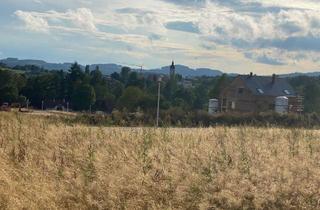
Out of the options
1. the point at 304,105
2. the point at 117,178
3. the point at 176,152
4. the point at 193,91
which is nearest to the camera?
the point at 117,178

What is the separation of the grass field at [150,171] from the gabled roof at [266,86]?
48613 millimetres

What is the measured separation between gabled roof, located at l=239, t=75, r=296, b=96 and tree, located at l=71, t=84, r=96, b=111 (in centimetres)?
1925

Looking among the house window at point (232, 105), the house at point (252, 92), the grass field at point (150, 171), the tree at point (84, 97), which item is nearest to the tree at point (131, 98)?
the tree at point (84, 97)

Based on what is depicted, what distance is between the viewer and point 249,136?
14.9m

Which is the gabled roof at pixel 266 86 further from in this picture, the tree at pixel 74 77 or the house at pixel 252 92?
the tree at pixel 74 77

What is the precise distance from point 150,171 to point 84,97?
46.3m

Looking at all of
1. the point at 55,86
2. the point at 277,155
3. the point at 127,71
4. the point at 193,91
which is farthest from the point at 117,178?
the point at 127,71

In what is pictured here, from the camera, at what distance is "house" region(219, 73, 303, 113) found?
60719mm

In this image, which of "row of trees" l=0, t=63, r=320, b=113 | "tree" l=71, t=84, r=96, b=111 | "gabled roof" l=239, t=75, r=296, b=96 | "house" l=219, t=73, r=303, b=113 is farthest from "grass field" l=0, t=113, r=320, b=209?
"gabled roof" l=239, t=75, r=296, b=96

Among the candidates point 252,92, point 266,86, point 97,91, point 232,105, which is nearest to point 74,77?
point 97,91

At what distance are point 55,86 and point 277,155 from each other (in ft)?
164

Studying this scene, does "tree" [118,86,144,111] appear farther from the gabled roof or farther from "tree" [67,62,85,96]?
the gabled roof

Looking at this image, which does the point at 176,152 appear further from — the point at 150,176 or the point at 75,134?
the point at 75,134

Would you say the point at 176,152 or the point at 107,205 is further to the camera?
the point at 176,152
